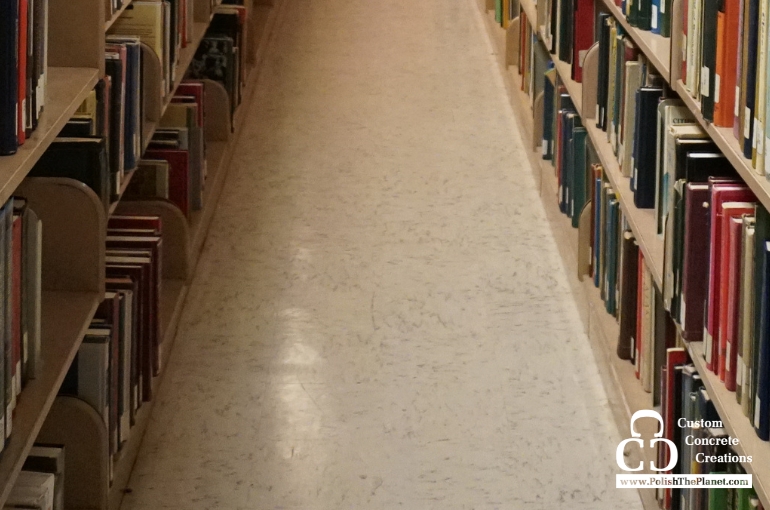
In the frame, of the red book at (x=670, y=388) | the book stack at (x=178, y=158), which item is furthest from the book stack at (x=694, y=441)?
the book stack at (x=178, y=158)

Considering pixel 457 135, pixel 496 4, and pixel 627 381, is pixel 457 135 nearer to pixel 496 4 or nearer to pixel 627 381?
pixel 496 4

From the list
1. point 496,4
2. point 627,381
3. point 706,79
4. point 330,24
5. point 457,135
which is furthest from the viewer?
point 330,24

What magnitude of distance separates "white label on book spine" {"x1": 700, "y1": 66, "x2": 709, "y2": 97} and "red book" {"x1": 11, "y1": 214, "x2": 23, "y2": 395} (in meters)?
1.04

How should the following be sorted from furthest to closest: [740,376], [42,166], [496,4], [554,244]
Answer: [496,4] → [554,244] → [42,166] → [740,376]

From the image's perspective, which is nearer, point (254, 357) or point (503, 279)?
point (254, 357)

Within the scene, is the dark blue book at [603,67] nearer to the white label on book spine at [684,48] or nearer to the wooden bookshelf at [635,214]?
the wooden bookshelf at [635,214]

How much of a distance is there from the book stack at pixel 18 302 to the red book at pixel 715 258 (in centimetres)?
102

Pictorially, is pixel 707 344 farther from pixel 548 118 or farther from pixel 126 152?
pixel 548 118

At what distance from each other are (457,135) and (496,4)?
135cm

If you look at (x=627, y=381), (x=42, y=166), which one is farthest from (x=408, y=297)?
(x=42, y=166)

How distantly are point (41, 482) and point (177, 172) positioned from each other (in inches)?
58.1

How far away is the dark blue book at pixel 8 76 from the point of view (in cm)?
161

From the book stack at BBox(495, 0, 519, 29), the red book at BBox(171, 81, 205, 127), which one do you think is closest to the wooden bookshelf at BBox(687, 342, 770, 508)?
the red book at BBox(171, 81, 205, 127)

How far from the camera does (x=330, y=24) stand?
239 inches
